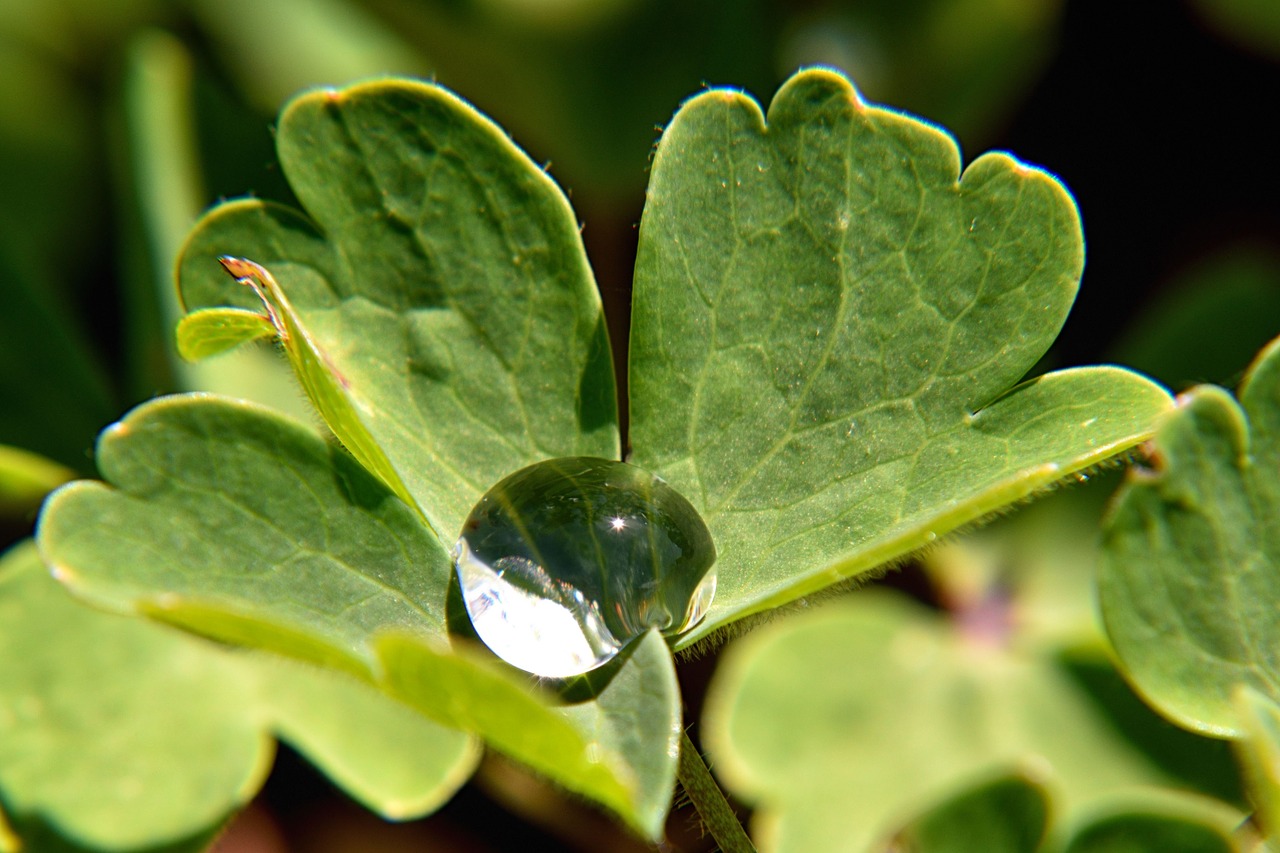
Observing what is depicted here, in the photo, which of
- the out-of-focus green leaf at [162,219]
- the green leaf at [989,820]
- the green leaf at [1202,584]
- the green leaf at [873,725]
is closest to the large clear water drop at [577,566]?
the green leaf at [1202,584]

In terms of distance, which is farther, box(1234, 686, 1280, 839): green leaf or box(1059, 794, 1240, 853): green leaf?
box(1059, 794, 1240, 853): green leaf

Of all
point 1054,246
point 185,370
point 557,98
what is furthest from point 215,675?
point 557,98

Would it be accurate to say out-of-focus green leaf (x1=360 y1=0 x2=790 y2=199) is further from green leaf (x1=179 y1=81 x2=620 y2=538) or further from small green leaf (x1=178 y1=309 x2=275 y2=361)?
small green leaf (x1=178 y1=309 x2=275 y2=361)

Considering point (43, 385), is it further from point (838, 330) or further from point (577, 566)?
point (838, 330)

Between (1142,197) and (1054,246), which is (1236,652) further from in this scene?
(1142,197)

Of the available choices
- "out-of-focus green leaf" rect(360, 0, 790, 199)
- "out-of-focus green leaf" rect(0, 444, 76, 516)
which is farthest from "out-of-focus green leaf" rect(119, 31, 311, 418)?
"out-of-focus green leaf" rect(360, 0, 790, 199)

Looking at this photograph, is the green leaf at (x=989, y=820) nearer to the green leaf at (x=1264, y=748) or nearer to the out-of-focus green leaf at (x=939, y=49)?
the green leaf at (x=1264, y=748)
